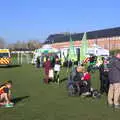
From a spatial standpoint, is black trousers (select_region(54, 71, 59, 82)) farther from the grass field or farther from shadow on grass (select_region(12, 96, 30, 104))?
shadow on grass (select_region(12, 96, 30, 104))

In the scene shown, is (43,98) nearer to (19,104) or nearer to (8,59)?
(19,104)

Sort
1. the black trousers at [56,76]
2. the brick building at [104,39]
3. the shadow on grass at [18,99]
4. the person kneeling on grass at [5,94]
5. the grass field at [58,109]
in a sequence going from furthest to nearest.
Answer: the brick building at [104,39], the black trousers at [56,76], the shadow on grass at [18,99], the person kneeling on grass at [5,94], the grass field at [58,109]

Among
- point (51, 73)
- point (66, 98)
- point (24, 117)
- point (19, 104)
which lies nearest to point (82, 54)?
point (51, 73)

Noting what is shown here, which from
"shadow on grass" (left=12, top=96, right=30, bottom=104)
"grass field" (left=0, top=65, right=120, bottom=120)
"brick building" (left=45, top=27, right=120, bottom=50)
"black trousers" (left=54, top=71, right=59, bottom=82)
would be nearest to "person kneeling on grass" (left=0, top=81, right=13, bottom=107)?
"grass field" (left=0, top=65, right=120, bottom=120)

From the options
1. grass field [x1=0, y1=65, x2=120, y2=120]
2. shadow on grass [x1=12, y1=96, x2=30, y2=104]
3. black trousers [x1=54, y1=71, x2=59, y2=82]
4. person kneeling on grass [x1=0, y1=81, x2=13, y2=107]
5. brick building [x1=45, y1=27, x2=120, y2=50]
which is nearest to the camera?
grass field [x1=0, y1=65, x2=120, y2=120]

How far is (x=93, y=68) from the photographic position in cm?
4203

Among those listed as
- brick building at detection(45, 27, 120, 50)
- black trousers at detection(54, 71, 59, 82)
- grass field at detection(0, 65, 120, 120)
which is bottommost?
grass field at detection(0, 65, 120, 120)

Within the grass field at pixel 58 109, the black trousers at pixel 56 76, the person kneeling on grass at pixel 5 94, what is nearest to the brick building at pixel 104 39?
the black trousers at pixel 56 76

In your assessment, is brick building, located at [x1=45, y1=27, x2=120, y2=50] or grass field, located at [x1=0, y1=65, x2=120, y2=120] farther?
brick building, located at [x1=45, y1=27, x2=120, y2=50]

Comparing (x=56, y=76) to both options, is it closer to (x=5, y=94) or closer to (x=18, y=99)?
(x=18, y=99)

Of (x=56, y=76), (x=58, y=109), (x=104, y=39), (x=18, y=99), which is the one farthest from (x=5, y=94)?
(x=104, y=39)

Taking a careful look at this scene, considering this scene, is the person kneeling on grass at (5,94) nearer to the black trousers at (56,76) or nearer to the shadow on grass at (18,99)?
the shadow on grass at (18,99)

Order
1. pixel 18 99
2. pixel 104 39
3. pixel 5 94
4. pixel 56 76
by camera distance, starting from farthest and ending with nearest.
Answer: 1. pixel 104 39
2. pixel 56 76
3. pixel 18 99
4. pixel 5 94

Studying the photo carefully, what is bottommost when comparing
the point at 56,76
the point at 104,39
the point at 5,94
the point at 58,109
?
the point at 58,109
